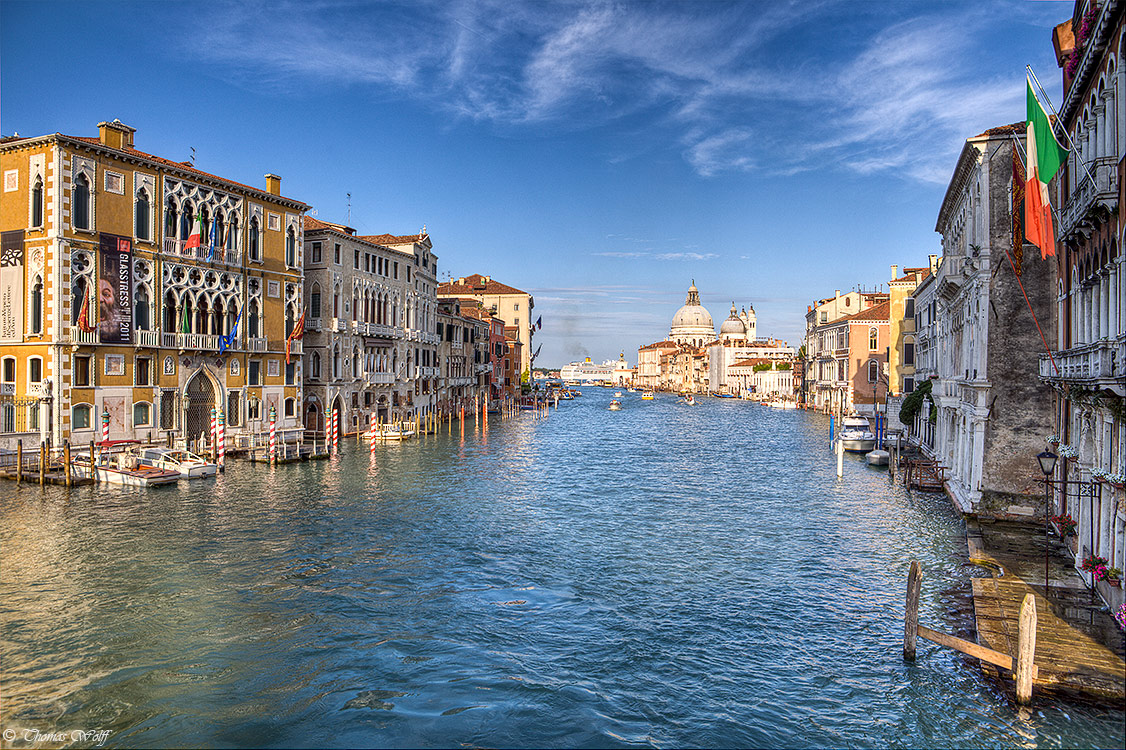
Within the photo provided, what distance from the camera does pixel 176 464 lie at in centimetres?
2592

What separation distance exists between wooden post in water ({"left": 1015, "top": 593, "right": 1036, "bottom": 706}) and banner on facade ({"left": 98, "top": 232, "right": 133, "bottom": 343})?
28.7m

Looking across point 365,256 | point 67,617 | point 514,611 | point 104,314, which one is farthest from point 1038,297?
point 365,256

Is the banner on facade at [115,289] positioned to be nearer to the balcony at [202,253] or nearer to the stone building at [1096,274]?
the balcony at [202,253]

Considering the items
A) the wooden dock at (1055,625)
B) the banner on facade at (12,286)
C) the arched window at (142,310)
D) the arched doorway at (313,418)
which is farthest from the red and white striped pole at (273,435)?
the wooden dock at (1055,625)

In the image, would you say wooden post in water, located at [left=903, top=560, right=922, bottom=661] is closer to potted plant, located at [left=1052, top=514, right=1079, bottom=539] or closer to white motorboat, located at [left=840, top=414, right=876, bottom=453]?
potted plant, located at [left=1052, top=514, right=1079, bottom=539]

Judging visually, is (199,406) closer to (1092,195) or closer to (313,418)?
(313,418)

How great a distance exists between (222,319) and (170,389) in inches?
161

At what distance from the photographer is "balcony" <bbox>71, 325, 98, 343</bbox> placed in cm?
2584

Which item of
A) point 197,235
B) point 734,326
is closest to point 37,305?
point 197,235

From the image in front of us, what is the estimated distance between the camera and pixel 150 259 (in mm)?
28891

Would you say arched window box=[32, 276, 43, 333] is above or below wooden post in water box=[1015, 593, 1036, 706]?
above

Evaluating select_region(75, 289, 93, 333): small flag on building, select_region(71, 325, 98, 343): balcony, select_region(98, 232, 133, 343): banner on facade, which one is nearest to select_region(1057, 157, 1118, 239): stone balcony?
select_region(75, 289, 93, 333): small flag on building

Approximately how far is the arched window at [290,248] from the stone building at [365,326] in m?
2.80

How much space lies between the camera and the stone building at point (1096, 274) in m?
10.7
